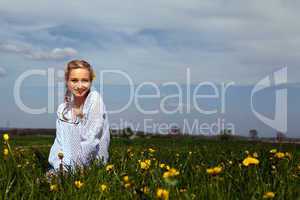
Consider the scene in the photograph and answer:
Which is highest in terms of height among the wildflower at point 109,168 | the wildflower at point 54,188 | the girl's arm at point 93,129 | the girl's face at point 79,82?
the girl's face at point 79,82

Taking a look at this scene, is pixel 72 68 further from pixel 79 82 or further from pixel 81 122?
pixel 81 122

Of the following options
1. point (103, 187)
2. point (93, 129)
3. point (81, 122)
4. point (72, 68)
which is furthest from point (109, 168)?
point (72, 68)

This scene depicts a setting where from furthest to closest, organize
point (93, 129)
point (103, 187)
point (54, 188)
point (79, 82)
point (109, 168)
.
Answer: point (79, 82), point (93, 129), point (109, 168), point (54, 188), point (103, 187)

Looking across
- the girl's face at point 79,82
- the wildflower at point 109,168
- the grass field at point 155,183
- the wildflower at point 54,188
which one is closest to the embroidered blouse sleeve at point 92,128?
the girl's face at point 79,82

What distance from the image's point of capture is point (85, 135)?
18.7ft

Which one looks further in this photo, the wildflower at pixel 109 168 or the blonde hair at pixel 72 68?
the blonde hair at pixel 72 68

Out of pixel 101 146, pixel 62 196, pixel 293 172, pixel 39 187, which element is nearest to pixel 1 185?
pixel 39 187

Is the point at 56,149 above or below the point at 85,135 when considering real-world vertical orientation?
below

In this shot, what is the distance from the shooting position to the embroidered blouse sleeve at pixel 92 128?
220 inches

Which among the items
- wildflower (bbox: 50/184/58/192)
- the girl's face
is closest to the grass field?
wildflower (bbox: 50/184/58/192)

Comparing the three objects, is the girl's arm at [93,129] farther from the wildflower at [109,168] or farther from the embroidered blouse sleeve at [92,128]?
the wildflower at [109,168]

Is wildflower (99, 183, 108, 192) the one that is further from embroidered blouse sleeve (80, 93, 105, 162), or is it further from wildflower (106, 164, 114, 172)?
embroidered blouse sleeve (80, 93, 105, 162)

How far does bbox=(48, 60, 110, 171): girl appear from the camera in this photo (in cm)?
561

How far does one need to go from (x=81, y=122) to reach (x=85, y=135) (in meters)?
0.19
